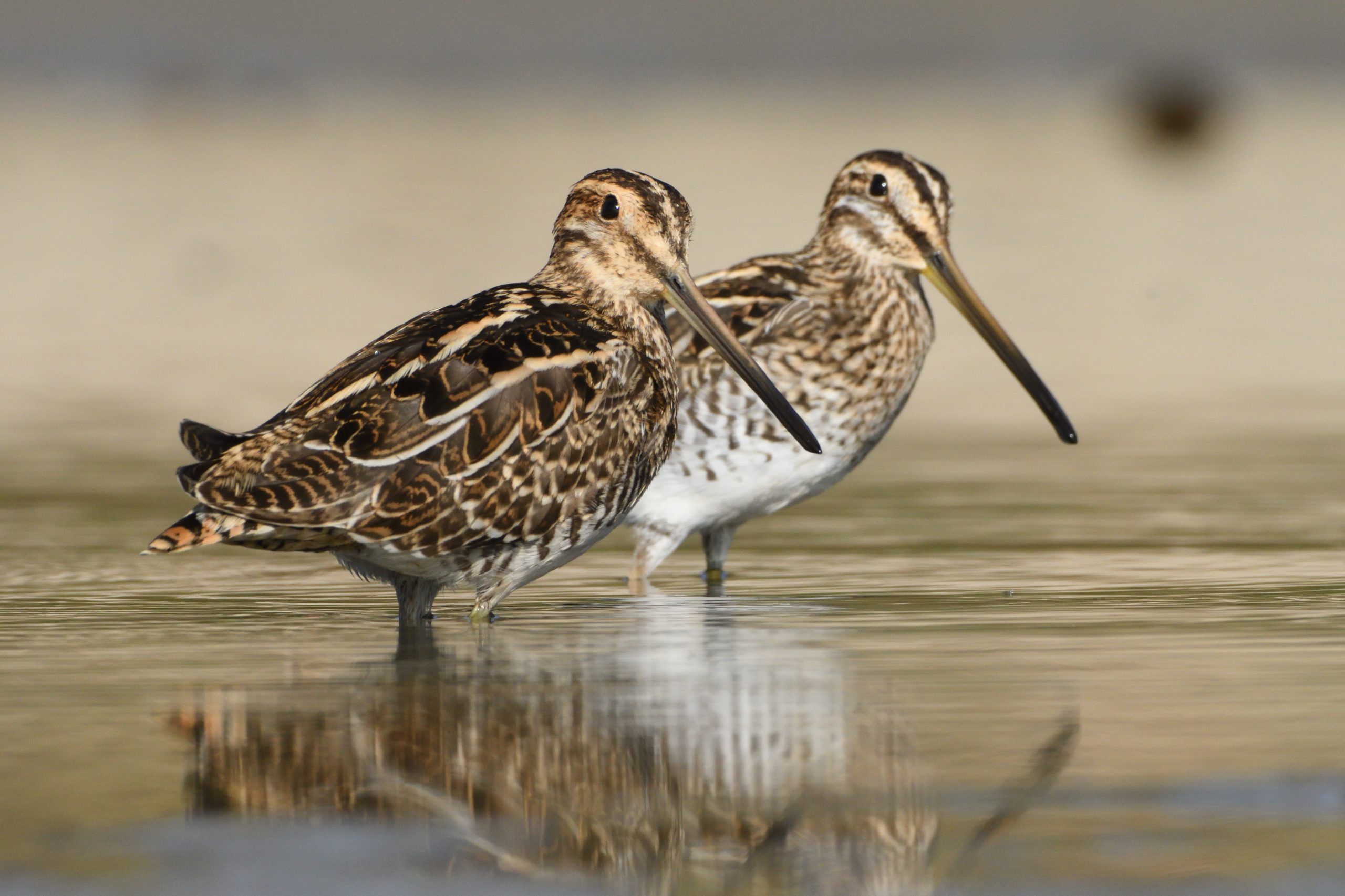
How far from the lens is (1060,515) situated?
954 cm

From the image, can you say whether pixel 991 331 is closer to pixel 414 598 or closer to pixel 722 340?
pixel 722 340

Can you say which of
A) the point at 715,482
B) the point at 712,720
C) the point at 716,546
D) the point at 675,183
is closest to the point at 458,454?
the point at 712,720

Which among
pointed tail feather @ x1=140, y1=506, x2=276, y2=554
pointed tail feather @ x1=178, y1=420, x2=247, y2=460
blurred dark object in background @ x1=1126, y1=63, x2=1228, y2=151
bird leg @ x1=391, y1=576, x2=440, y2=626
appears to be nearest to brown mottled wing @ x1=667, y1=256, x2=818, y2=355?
bird leg @ x1=391, y1=576, x2=440, y2=626

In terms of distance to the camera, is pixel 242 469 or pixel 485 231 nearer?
pixel 242 469

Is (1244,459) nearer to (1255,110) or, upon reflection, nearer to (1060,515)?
(1060,515)

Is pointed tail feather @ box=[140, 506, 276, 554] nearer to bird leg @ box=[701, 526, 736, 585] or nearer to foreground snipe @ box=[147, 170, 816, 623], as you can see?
foreground snipe @ box=[147, 170, 816, 623]

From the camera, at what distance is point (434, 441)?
6750 millimetres

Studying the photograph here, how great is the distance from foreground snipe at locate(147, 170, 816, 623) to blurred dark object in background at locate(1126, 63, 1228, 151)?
2060 centimetres

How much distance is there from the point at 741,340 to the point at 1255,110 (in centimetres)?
2163

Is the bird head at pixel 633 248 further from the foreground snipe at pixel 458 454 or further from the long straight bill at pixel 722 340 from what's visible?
the foreground snipe at pixel 458 454

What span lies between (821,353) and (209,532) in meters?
3.04

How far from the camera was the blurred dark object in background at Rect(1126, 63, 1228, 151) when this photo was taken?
27.7 m

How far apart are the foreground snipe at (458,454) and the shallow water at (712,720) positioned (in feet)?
0.92

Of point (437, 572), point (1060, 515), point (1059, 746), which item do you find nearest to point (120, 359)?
point (1060, 515)
